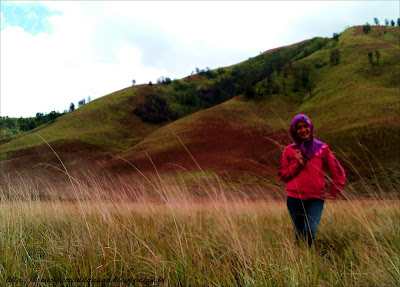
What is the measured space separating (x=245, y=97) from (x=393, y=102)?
3041 centimetres

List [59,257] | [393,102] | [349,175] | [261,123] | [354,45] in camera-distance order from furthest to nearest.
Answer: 1. [354,45]
2. [261,123]
3. [393,102]
4. [349,175]
5. [59,257]

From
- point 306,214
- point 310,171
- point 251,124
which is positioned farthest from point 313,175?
point 251,124

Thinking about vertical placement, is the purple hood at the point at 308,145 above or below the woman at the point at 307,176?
above

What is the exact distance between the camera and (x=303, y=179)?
254 cm

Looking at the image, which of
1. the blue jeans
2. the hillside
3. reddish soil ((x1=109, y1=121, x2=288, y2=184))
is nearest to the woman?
the blue jeans

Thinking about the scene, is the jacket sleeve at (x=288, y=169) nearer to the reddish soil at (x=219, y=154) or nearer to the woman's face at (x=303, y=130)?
the woman's face at (x=303, y=130)

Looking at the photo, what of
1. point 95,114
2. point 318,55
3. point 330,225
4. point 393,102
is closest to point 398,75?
point 393,102

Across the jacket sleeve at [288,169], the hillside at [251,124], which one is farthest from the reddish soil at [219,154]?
the jacket sleeve at [288,169]

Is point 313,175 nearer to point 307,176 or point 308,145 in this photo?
point 307,176

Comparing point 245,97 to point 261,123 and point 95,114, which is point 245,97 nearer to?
point 261,123

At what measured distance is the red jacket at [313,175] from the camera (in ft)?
8.16

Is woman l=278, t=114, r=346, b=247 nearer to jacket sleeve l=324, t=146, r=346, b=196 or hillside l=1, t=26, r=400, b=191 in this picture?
jacket sleeve l=324, t=146, r=346, b=196

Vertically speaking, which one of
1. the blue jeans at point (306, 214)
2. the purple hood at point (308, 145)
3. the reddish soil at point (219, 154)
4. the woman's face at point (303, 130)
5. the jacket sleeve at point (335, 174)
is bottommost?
the reddish soil at point (219, 154)

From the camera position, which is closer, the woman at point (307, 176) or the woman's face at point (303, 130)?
the woman at point (307, 176)
